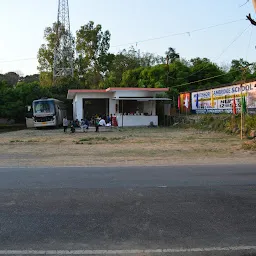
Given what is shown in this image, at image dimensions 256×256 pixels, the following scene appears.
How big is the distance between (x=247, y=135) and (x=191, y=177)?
508 inches

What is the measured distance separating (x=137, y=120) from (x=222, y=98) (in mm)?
9319

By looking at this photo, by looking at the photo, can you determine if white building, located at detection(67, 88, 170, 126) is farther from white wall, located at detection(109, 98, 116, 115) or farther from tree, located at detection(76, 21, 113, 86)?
tree, located at detection(76, 21, 113, 86)

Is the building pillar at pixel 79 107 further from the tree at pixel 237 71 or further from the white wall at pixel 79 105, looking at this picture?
the tree at pixel 237 71

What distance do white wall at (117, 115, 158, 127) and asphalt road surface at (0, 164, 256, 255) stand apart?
1017 inches

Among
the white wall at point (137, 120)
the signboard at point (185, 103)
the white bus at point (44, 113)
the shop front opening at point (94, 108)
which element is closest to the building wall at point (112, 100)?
the white wall at point (137, 120)

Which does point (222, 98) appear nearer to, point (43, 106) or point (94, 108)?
point (43, 106)

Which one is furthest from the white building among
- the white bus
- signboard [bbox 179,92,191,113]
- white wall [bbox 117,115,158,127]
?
signboard [bbox 179,92,191,113]

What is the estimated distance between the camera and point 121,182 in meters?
8.43

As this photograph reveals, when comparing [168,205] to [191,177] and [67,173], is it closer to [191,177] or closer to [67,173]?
[191,177]

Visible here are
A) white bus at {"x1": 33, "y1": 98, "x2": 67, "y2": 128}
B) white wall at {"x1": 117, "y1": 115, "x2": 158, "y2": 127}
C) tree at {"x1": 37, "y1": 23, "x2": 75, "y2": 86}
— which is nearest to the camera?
white wall at {"x1": 117, "y1": 115, "x2": 158, "y2": 127}

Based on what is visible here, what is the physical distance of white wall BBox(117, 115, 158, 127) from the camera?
3531cm

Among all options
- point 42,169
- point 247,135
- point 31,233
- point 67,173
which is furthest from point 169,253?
point 247,135

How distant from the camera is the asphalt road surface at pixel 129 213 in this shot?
15.3 feet

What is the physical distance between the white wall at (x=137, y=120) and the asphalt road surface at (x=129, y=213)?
84.7 feet
